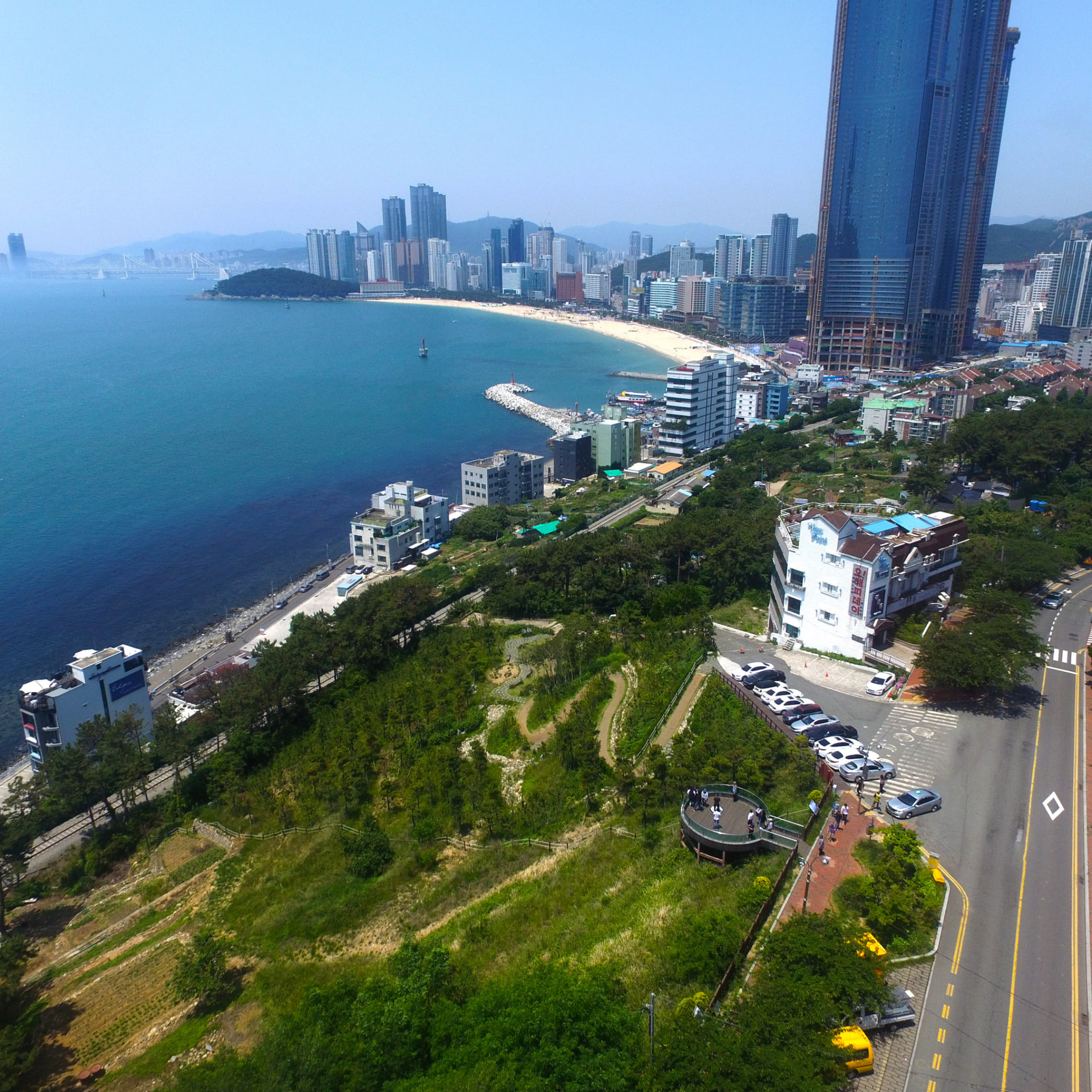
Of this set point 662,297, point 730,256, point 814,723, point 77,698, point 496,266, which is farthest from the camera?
point 496,266

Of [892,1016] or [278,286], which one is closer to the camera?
[892,1016]

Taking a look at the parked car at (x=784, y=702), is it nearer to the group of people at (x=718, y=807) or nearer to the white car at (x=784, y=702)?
the white car at (x=784, y=702)

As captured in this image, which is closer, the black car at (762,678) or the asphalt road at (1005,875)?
the asphalt road at (1005,875)

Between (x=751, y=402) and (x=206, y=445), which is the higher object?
(x=751, y=402)

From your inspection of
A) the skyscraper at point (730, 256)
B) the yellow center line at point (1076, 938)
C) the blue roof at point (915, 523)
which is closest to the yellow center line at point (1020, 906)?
the yellow center line at point (1076, 938)

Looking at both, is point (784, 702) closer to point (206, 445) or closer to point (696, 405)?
point (696, 405)

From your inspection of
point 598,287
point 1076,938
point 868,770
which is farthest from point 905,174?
point 598,287

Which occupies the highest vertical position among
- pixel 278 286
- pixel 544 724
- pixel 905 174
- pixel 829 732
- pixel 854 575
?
pixel 905 174

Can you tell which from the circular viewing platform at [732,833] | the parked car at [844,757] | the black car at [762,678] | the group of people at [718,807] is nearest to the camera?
the circular viewing platform at [732,833]

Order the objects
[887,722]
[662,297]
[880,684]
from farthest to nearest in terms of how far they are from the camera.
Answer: [662,297], [880,684], [887,722]
